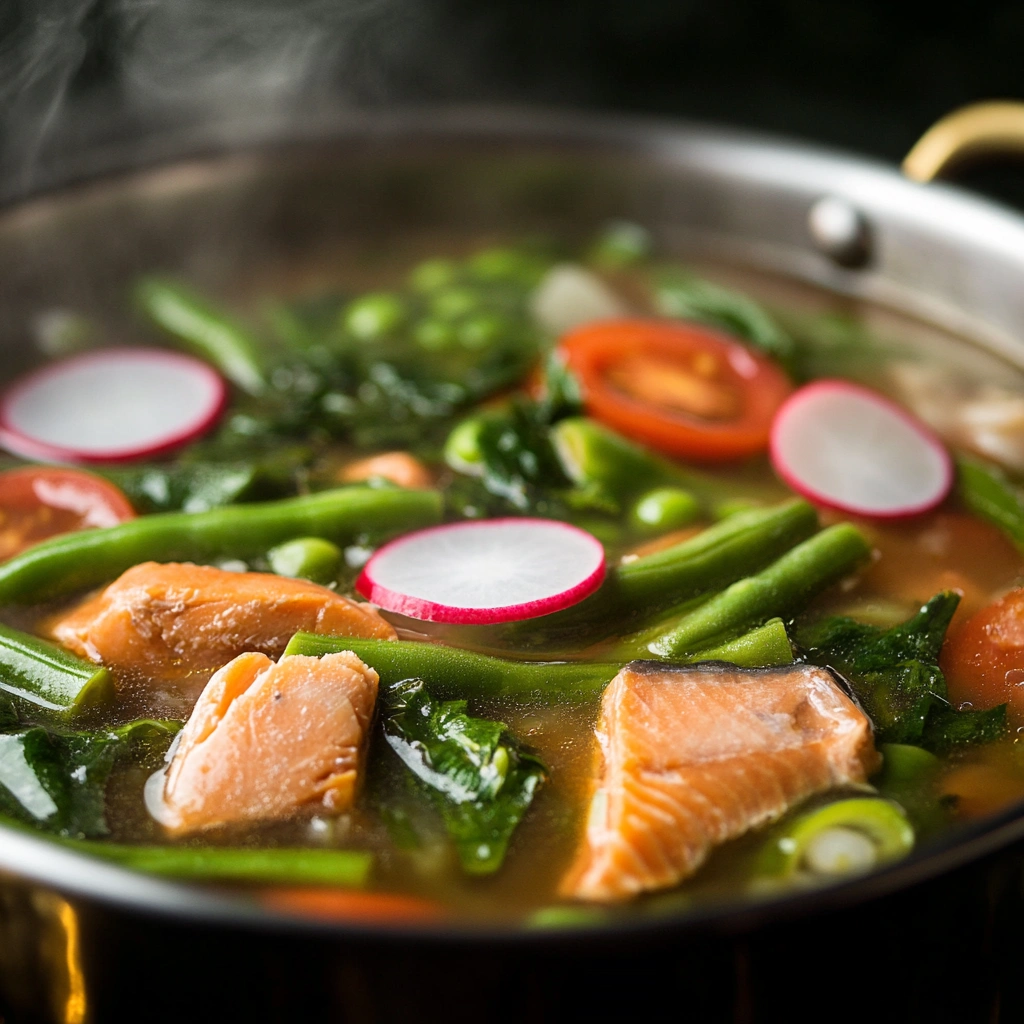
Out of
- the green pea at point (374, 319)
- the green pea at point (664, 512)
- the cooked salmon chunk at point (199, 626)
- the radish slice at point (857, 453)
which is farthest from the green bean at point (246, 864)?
the green pea at point (374, 319)

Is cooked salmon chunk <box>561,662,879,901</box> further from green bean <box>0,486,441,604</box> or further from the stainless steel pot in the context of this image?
green bean <box>0,486,441,604</box>

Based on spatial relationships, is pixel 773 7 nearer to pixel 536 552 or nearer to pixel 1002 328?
pixel 1002 328

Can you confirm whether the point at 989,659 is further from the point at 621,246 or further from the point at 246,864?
the point at 621,246

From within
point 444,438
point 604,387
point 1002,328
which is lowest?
point 444,438

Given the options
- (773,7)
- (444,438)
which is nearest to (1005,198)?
(773,7)

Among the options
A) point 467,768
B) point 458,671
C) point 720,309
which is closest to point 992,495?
point 720,309

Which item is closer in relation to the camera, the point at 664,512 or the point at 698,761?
the point at 698,761
